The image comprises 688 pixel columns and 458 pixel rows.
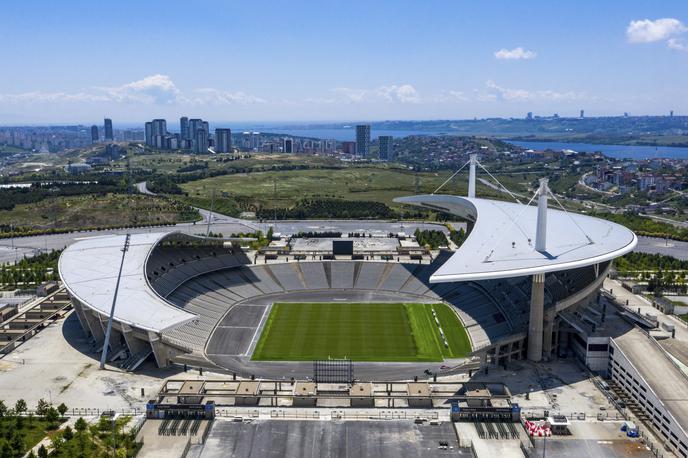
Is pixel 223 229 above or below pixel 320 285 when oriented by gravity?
above

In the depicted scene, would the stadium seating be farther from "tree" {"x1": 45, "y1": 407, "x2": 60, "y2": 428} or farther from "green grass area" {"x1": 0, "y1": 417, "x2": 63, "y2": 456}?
"green grass area" {"x1": 0, "y1": 417, "x2": 63, "y2": 456}

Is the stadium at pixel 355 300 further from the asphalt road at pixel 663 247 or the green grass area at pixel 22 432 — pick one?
the asphalt road at pixel 663 247

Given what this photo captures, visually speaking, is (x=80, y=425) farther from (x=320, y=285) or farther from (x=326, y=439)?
(x=320, y=285)

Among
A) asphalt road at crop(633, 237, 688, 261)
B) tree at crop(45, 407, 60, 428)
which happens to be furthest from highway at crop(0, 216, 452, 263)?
tree at crop(45, 407, 60, 428)

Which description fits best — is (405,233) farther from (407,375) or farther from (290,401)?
(290,401)

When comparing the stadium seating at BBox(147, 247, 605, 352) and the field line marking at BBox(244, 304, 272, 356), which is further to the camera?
the stadium seating at BBox(147, 247, 605, 352)

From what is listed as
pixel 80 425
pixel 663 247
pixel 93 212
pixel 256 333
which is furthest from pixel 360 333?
pixel 93 212
